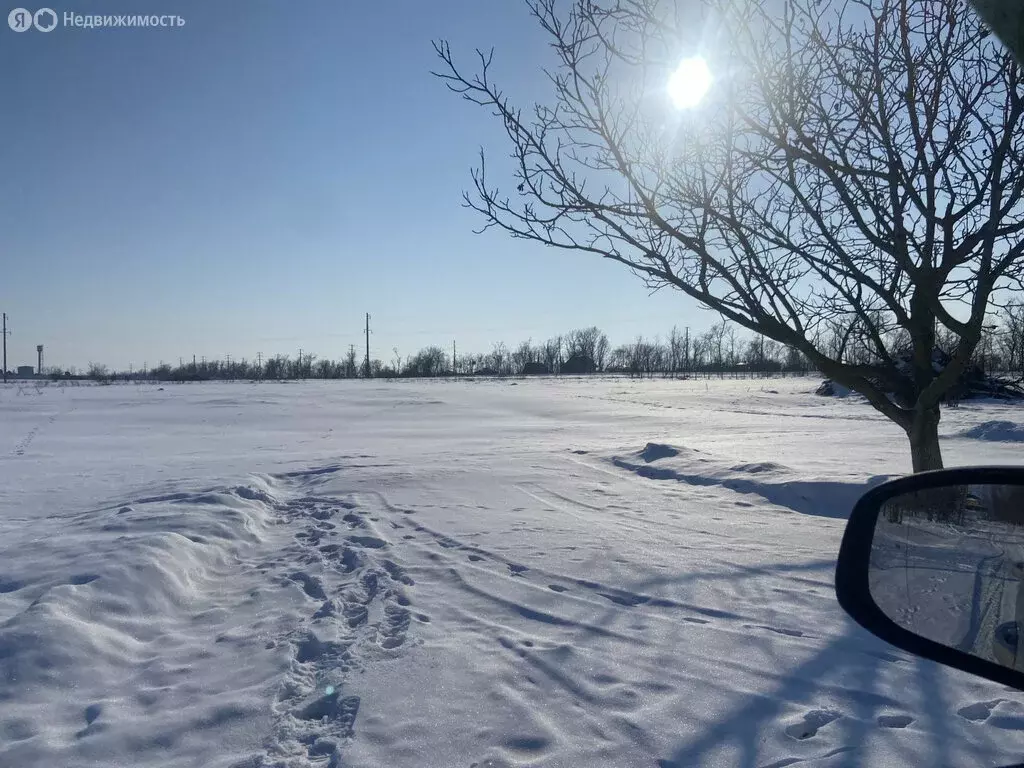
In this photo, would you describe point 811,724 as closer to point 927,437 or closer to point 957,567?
point 957,567

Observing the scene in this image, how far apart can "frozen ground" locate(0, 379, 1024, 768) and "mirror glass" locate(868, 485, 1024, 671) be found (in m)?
0.92

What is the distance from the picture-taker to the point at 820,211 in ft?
18.2

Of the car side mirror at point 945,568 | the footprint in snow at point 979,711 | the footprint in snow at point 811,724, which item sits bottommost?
the footprint in snow at point 811,724

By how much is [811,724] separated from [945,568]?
1212mm

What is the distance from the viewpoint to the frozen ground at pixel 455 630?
272 centimetres

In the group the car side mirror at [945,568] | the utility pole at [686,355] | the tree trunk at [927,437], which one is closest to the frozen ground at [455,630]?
the car side mirror at [945,568]

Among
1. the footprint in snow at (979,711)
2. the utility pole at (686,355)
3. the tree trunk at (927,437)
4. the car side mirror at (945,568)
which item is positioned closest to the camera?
the car side mirror at (945,568)

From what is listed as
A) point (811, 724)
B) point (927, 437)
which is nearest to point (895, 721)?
point (811, 724)

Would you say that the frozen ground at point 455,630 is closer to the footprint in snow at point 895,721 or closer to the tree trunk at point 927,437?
the footprint in snow at point 895,721

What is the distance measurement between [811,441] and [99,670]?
14673 millimetres

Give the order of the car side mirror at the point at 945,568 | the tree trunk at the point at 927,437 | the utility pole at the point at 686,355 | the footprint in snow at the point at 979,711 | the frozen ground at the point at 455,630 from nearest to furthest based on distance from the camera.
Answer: the car side mirror at the point at 945,568 → the frozen ground at the point at 455,630 → the footprint in snow at the point at 979,711 → the tree trunk at the point at 927,437 → the utility pole at the point at 686,355

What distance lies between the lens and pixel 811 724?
9.21 feet

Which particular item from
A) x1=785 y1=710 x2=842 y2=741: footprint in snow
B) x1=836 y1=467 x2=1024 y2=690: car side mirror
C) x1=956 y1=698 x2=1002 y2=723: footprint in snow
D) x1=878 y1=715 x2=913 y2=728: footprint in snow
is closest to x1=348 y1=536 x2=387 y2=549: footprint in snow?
x1=785 y1=710 x2=842 y2=741: footprint in snow

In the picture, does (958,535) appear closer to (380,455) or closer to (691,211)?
(691,211)
